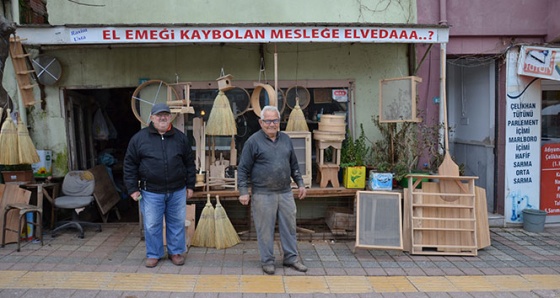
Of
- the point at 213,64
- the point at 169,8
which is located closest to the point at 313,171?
the point at 213,64

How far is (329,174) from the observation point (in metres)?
6.57

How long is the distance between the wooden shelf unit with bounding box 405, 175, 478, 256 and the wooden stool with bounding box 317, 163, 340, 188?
1115 mm

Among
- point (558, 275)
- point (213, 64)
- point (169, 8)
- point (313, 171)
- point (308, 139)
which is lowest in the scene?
point (558, 275)

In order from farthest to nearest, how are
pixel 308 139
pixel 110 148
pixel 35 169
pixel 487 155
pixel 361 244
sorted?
pixel 110 148, pixel 487 155, pixel 35 169, pixel 308 139, pixel 361 244

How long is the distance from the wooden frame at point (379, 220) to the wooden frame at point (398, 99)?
3.81 feet

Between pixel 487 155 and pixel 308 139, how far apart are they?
337 centimetres

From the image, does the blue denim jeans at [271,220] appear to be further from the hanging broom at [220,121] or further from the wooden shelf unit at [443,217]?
the wooden shelf unit at [443,217]

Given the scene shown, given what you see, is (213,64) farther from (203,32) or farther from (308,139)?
(308,139)

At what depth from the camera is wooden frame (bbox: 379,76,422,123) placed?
20.2 ft

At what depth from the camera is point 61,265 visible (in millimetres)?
5273

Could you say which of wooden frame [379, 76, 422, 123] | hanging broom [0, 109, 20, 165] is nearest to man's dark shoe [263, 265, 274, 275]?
wooden frame [379, 76, 422, 123]

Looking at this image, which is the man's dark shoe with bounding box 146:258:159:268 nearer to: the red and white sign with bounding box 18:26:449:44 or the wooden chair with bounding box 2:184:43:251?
the wooden chair with bounding box 2:184:43:251

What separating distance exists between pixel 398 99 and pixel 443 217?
69.7 inches

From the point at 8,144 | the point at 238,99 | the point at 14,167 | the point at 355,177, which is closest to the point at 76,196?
the point at 14,167
